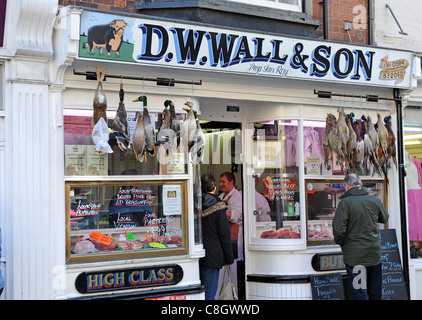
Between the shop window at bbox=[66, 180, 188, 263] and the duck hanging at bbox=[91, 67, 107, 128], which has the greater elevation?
the duck hanging at bbox=[91, 67, 107, 128]

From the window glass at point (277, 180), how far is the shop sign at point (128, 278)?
1.77 m

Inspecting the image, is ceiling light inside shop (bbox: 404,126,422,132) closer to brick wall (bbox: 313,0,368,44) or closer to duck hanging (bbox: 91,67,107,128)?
brick wall (bbox: 313,0,368,44)

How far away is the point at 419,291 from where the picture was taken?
8.76m

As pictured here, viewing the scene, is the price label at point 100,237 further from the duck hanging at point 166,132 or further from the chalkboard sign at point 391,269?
the chalkboard sign at point 391,269

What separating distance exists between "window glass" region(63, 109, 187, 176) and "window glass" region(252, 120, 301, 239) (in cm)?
158

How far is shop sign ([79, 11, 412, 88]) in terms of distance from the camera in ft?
20.2

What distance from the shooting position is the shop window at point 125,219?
6.41 metres

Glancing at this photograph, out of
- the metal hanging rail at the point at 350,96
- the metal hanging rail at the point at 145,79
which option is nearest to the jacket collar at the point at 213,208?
the metal hanging rail at the point at 145,79

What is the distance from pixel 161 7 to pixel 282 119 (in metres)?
2.19

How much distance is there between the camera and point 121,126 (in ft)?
20.9

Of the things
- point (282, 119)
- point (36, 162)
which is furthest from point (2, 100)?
point (282, 119)

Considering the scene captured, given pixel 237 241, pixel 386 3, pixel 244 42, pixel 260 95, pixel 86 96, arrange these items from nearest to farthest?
pixel 86 96 → pixel 244 42 → pixel 260 95 → pixel 237 241 → pixel 386 3

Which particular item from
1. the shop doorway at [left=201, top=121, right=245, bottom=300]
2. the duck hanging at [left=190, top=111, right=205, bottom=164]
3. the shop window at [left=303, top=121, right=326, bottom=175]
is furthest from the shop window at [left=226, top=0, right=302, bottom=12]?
the duck hanging at [left=190, top=111, right=205, bottom=164]

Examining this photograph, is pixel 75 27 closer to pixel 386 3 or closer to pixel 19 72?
pixel 19 72
